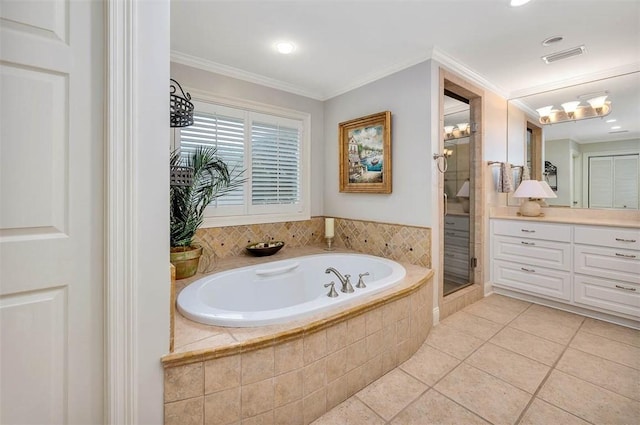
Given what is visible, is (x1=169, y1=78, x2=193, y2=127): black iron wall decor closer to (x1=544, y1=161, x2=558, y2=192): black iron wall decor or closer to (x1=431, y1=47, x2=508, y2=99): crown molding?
(x1=431, y1=47, x2=508, y2=99): crown molding

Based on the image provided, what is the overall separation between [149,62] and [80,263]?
807 mm

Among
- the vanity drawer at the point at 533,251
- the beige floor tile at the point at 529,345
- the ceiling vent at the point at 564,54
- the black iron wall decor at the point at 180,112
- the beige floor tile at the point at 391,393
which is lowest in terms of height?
the beige floor tile at the point at 391,393

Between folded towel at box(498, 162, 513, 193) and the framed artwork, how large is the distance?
1.49 metres

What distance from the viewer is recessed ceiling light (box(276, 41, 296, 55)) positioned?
226 cm

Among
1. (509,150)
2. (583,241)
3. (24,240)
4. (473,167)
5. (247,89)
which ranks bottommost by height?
(583,241)

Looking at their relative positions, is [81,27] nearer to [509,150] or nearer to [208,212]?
[208,212]

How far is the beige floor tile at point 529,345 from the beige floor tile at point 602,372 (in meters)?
0.06

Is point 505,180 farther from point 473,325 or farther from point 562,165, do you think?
point 473,325

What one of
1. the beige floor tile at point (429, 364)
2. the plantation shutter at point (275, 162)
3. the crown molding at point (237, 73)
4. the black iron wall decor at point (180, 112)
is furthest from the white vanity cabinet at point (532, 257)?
the black iron wall decor at point (180, 112)

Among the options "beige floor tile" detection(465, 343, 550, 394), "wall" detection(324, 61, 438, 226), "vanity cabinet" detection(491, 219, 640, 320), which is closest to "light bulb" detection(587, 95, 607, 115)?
"vanity cabinet" detection(491, 219, 640, 320)

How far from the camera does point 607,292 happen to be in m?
2.52

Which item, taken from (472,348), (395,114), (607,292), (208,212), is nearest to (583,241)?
(607,292)

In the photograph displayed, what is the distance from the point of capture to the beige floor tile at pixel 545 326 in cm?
232

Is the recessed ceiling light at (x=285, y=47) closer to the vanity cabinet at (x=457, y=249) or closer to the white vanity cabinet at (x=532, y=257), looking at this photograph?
the vanity cabinet at (x=457, y=249)
